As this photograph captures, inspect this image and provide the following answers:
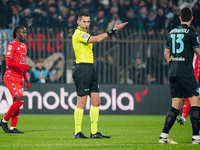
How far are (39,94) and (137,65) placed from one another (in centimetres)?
327

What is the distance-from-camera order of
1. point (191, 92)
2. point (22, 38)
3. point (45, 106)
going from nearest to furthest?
point (191, 92), point (22, 38), point (45, 106)

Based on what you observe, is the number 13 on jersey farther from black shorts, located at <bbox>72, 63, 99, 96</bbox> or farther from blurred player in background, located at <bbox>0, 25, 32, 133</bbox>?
blurred player in background, located at <bbox>0, 25, 32, 133</bbox>

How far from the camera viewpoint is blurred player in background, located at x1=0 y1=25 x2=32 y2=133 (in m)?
9.47

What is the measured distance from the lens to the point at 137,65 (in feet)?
49.9

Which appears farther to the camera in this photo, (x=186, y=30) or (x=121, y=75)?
(x=121, y=75)

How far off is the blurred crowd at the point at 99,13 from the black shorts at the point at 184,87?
33.1 ft

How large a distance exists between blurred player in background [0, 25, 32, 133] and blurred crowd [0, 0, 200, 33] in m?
7.65

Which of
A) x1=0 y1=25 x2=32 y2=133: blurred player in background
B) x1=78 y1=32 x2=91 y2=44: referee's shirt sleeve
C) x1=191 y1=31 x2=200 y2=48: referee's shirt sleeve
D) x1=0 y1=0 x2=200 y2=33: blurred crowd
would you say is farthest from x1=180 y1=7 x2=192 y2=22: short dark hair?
x1=0 y1=0 x2=200 y2=33: blurred crowd

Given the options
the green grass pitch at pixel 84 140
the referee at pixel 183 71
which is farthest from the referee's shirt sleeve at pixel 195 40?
the green grass pitch at pixel 84 140

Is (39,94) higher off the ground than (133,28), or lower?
lower

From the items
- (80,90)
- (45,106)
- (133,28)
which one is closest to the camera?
(80,90)

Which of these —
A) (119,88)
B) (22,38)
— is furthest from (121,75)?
(22,38)

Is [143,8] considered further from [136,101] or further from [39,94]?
[39,94]

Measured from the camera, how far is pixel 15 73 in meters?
9.63
